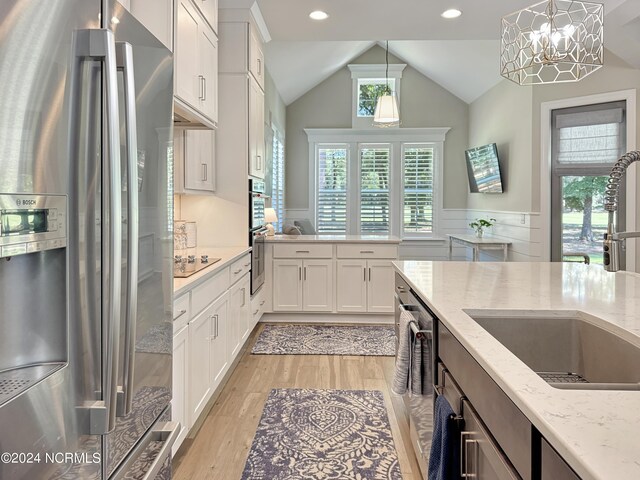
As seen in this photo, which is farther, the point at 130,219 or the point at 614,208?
the point at 614,208

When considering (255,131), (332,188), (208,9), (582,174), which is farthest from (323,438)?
(332,188)

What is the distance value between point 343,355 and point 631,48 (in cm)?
393

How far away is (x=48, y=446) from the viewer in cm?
85

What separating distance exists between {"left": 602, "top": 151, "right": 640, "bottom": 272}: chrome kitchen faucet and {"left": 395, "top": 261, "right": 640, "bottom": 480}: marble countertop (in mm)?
108

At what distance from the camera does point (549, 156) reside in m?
5.57

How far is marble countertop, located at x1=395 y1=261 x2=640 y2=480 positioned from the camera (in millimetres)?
647

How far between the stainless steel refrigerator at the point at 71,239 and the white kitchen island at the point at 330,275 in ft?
11.5

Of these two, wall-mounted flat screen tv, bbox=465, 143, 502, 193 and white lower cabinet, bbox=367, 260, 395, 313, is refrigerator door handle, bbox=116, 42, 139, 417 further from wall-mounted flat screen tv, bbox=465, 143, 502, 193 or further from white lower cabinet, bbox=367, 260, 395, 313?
wall-mounted flat screen tv, bbox=465, 143, 502, 193

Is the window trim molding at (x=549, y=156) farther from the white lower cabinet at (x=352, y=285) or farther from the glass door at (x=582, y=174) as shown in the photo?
the white lower cabinet at (x=352, y=285)

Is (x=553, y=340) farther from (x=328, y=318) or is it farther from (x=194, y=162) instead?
(x=328, y=318)

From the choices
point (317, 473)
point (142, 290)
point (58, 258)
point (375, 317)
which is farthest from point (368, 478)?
point (375, 317)

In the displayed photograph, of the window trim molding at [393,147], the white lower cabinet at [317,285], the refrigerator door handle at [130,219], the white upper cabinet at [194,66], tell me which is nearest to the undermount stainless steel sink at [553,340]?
the refrigerator door handle at [130,219]

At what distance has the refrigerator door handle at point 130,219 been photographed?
1.02 meters

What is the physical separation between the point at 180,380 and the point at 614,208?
2001mm
